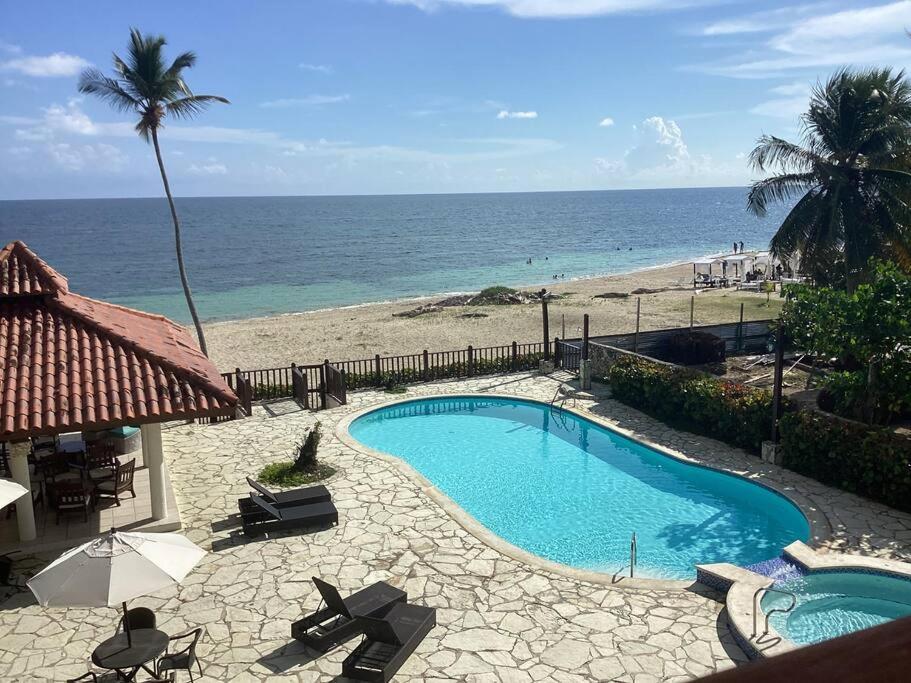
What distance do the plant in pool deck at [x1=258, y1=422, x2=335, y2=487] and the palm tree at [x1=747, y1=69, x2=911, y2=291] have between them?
17106 mm

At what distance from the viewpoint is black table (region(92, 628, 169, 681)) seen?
8727 mm

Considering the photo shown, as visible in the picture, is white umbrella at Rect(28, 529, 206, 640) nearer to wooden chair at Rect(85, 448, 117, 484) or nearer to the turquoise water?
wooden chair at Rect(85, 448, 117, 484)

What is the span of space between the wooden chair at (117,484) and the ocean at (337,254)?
141ft

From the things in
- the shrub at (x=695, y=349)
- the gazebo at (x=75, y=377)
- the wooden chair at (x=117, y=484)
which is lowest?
the wooden chair at (x=117, y=484)

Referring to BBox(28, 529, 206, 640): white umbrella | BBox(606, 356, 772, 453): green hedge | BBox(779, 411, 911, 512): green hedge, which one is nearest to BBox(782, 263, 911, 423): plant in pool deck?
BBox(779, 411, 911, 512): green hedge

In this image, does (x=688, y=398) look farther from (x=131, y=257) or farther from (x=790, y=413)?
(x=131, y=257)

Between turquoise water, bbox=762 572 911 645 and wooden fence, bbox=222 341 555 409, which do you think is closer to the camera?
turquoise water, bbox=762 572 911 645

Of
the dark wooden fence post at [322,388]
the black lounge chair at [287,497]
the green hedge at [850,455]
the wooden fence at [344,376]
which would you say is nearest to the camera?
the black lounge chair at [287,497]

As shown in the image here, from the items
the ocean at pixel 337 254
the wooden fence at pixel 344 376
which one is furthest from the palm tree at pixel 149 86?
the ocean at pixel 337 254

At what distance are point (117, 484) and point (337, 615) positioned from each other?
19.8 ft

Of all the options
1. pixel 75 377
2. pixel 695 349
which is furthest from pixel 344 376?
pixel 695 349

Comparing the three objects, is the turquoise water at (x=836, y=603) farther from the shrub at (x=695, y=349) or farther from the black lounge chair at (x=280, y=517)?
the shrub at (x=695, y=349)

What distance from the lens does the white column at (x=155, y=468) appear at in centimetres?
1328

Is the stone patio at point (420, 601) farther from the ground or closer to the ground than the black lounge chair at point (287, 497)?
closer to the ground
